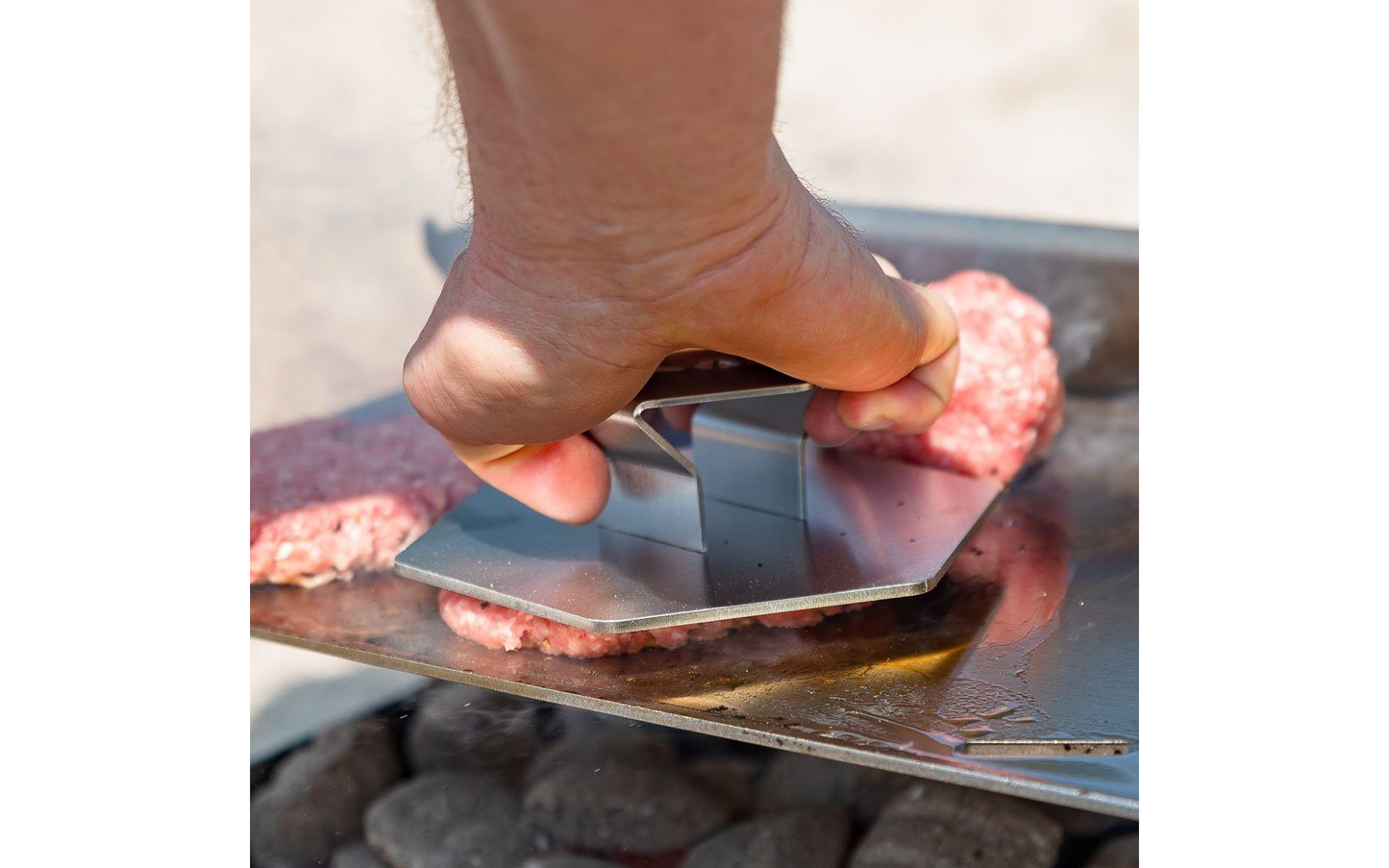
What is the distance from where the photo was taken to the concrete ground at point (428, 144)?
2.72 m

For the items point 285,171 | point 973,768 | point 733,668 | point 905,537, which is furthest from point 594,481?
point 285,171

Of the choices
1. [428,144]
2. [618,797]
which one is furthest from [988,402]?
[428,144]

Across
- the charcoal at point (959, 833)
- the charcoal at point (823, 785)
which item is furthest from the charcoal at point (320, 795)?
the charcoal at point (959, 833)

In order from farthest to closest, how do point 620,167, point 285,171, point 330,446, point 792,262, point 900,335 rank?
point 285,171, point 330,446, point 900,335, point 792,262, point 620,167

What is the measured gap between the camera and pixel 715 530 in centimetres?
136

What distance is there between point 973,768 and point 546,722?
543mm

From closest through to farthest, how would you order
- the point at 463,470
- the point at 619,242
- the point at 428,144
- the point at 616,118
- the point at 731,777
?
the point at 616,118 → the point at 619,242 → the point at 731,777 → the point at 463,470 → the point at 428,144

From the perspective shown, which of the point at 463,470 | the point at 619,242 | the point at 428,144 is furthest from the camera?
the point at 428,144

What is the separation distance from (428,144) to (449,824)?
3.03m

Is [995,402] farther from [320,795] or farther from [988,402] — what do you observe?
[320,795]

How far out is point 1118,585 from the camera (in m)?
1.33

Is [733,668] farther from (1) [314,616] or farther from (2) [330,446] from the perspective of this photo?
(2) [330,446]

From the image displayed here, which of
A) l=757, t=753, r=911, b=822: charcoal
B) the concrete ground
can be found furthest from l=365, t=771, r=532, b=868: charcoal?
the concrete ground

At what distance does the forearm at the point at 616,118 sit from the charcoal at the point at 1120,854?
74 cm
